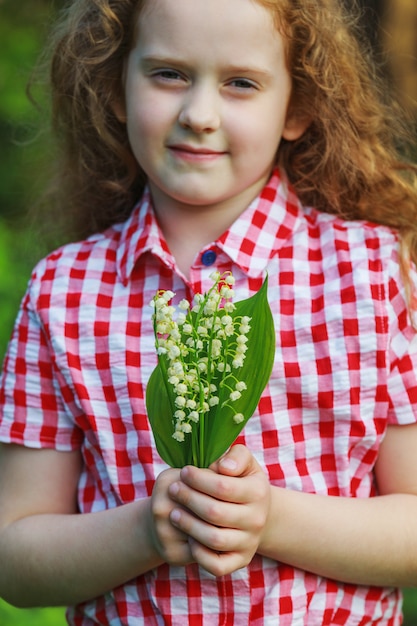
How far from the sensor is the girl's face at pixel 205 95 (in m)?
1.74

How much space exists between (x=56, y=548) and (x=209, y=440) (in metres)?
0.49

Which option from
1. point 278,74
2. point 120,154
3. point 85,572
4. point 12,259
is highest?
point 278,74

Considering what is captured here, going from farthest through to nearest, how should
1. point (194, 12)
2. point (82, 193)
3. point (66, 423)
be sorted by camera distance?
point (82, 193), point (66, 423), point (194, 12)

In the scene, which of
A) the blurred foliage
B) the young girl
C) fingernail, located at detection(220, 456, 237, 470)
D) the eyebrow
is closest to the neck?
the young girl

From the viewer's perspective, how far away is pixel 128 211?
2158 mm

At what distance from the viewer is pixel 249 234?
74.0 inches

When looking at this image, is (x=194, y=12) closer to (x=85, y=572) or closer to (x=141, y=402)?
(x=141, y=402)

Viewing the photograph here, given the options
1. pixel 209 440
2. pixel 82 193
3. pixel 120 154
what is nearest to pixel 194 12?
pixel 120 154

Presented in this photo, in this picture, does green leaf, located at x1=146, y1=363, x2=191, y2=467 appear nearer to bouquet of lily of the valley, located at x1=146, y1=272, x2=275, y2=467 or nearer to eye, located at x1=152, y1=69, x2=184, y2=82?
bouquet of lily of the valley, located at x1=146, y1=272, x2=275, y2=467

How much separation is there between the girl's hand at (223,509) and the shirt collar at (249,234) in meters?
0.42

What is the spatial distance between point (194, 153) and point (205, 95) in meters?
0.10

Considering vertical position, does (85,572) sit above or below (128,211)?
below

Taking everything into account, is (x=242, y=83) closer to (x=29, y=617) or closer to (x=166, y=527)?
(x=166, y=527)

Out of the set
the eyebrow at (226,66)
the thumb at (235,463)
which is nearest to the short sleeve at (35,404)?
the thumb at (235,463)
